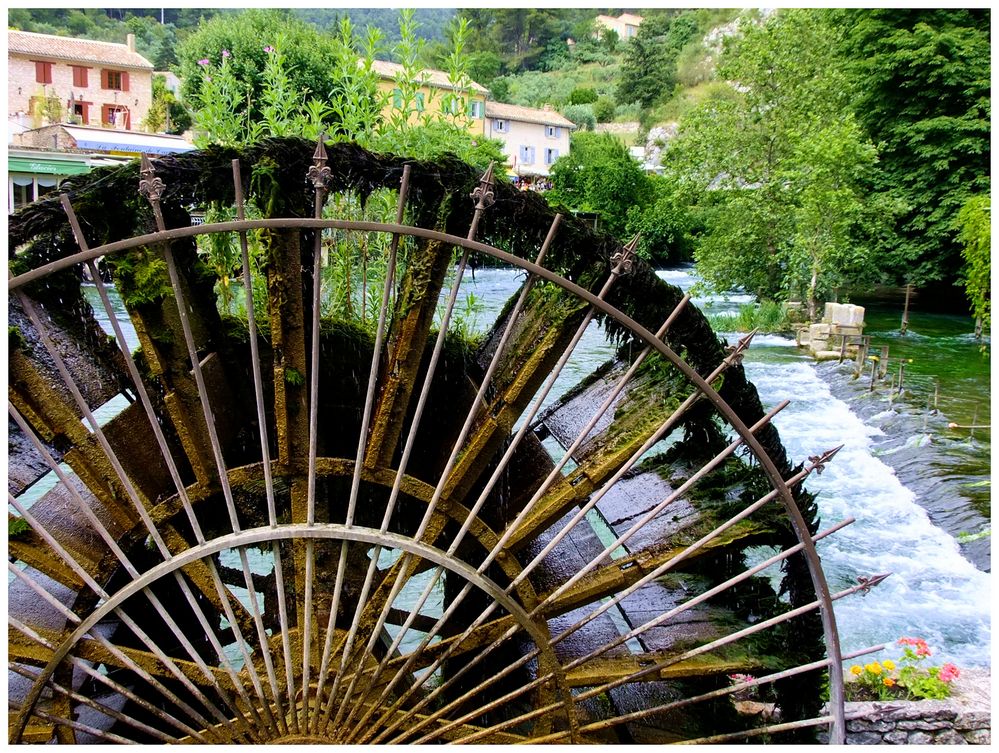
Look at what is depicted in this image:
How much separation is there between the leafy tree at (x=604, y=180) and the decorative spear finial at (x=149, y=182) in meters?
28.1

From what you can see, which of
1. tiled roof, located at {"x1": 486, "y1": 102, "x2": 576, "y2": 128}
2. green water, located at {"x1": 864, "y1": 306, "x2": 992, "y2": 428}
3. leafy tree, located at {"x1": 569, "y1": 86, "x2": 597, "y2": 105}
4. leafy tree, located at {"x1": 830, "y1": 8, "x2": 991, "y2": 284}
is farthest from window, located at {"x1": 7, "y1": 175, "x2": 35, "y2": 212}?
leafy tree, located at {"x1": 569, "y1": 86, "x2": 597, "y2": 105}

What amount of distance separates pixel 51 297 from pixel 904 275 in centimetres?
2694

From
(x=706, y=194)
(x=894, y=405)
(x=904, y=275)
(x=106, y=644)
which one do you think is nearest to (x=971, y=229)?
(x=894, y=405)

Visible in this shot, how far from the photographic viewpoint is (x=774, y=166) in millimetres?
23797

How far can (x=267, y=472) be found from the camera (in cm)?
350

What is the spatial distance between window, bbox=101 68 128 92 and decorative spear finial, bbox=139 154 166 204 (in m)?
31.8

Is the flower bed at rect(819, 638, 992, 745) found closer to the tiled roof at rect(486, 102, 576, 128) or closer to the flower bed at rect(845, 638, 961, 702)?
the flower bed at rect(845, 638, 961, 702)

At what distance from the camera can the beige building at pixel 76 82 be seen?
27.2 m

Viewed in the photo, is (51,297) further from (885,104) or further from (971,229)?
(885,104)

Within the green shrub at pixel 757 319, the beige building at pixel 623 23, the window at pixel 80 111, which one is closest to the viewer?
the green shrub at pixel 757 319

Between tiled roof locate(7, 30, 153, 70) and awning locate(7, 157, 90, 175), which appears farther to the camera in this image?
tiled roof locate(7, 30, 153, 70)

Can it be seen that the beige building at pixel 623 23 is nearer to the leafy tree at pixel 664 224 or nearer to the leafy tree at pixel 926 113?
the leafy tree at pixel 664 224

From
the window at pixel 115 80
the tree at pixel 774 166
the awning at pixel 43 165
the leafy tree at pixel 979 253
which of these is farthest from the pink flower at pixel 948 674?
the window at pixel 115 80

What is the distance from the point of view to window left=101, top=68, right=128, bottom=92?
3147cm
